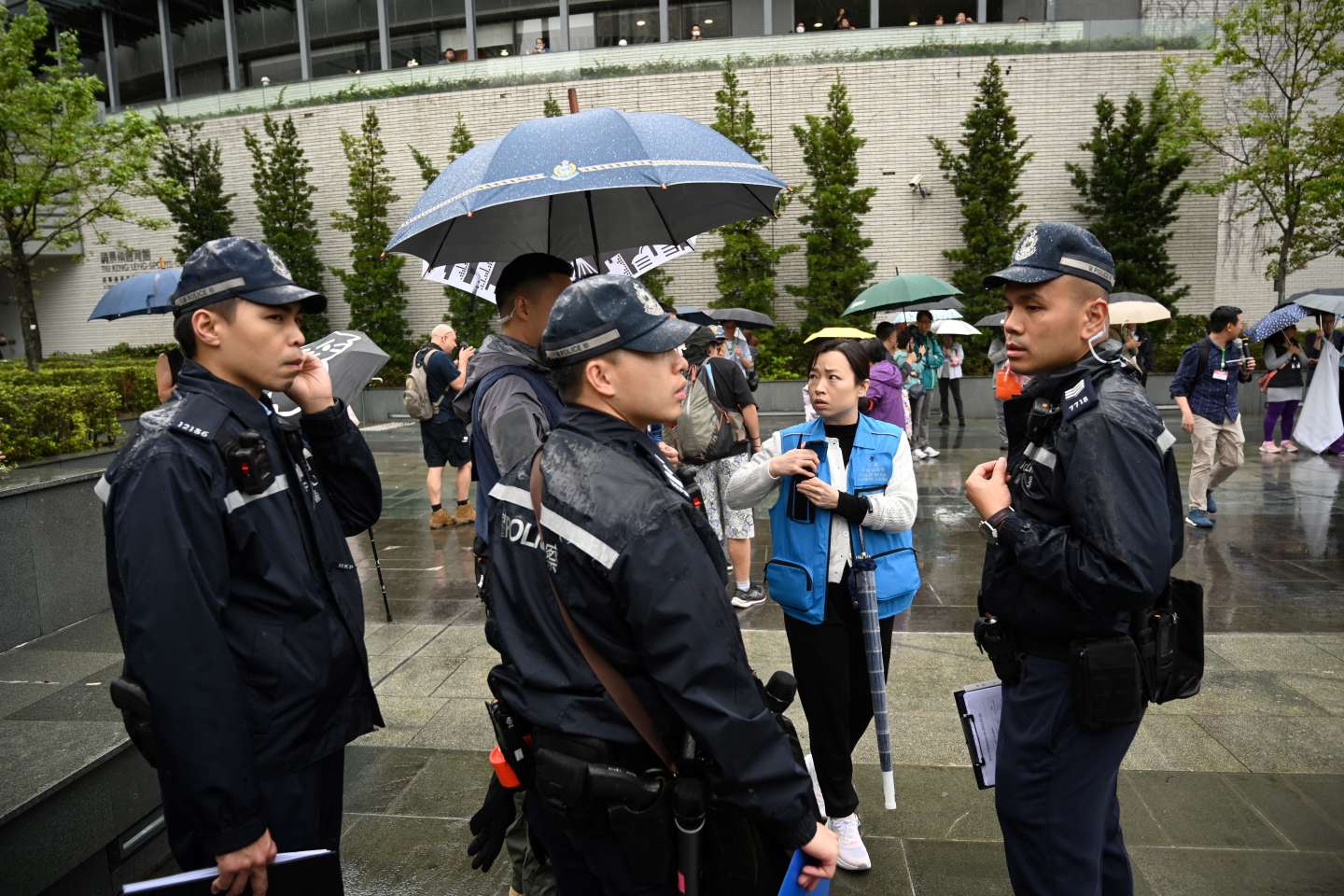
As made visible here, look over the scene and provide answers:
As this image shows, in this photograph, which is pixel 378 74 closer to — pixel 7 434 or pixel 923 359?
pixel 923 359

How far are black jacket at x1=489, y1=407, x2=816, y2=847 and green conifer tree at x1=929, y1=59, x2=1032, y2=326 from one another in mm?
18383

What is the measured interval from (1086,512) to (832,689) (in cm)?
137

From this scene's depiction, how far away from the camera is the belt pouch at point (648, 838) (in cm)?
177

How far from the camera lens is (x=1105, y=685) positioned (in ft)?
7.05

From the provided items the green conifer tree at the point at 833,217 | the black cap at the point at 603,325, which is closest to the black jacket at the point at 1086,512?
the black cap at the point at 603,325

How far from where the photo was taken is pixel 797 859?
1.81 metres

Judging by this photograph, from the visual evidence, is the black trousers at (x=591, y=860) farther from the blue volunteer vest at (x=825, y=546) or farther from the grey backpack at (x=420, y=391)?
the grey backpack at (x=420, y=391)

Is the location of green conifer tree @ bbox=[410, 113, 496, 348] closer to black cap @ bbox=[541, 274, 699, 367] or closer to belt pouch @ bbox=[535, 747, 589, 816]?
black cap @ bbox=[541, 274, 699, 367]

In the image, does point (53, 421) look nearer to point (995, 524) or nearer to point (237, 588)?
point (237, 588)

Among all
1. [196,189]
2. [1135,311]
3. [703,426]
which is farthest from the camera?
[196,189]

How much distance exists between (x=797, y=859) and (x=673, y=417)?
3.37 ft

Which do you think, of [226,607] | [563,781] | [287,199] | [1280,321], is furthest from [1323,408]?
[287,199]

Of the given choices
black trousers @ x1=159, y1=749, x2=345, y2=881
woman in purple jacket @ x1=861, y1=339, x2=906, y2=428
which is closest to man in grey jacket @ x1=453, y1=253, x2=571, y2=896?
black trousers @ x1=159, y1=749, x2=345, y2=881

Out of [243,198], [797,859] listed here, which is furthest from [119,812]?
[243,198]
